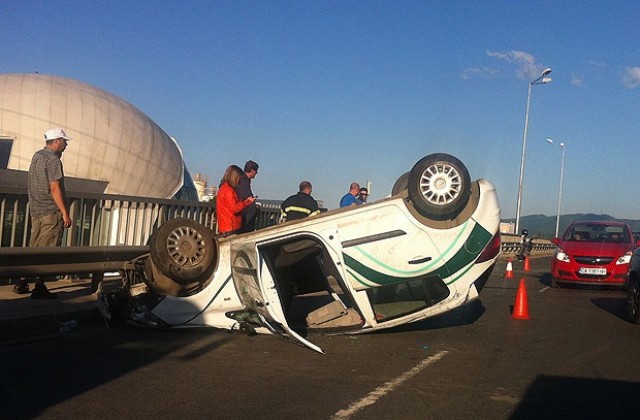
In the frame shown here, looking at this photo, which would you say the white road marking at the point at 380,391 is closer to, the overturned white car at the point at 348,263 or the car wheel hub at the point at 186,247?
the overturned white car at the point at 348,263

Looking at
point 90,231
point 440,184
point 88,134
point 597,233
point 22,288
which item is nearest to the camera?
point 440,184

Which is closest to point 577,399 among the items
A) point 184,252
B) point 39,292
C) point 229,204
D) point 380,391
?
point 380,391

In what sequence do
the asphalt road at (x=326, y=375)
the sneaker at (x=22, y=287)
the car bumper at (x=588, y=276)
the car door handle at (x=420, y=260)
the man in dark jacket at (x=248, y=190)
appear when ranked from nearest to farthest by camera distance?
the asphalt road at (x=326, y=375)
the car door handle at (x=420, y=260)
the sneaker at (x=22, y=287)
the man in dark jacket at (x=248, y=190)
the car bumper at (x=588, y=276)

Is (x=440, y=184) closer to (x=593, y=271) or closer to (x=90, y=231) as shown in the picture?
(x=90, y=231)

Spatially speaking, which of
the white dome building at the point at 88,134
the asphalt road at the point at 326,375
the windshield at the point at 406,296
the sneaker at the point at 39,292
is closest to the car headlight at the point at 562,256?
the asphalt road at the point at 326,375

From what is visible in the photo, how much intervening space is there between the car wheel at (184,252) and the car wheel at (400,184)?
2.10 meters

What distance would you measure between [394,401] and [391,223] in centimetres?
245

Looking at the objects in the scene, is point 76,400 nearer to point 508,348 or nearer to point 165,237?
point 165,237

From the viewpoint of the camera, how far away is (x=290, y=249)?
820 cm

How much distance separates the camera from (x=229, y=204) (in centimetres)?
929

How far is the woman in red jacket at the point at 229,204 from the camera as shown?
928 centimetres

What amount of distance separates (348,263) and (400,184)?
1.36 meters


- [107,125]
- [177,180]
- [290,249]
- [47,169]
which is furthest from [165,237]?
[177,180]

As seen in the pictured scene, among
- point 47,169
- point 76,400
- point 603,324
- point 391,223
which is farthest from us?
point 603,324
